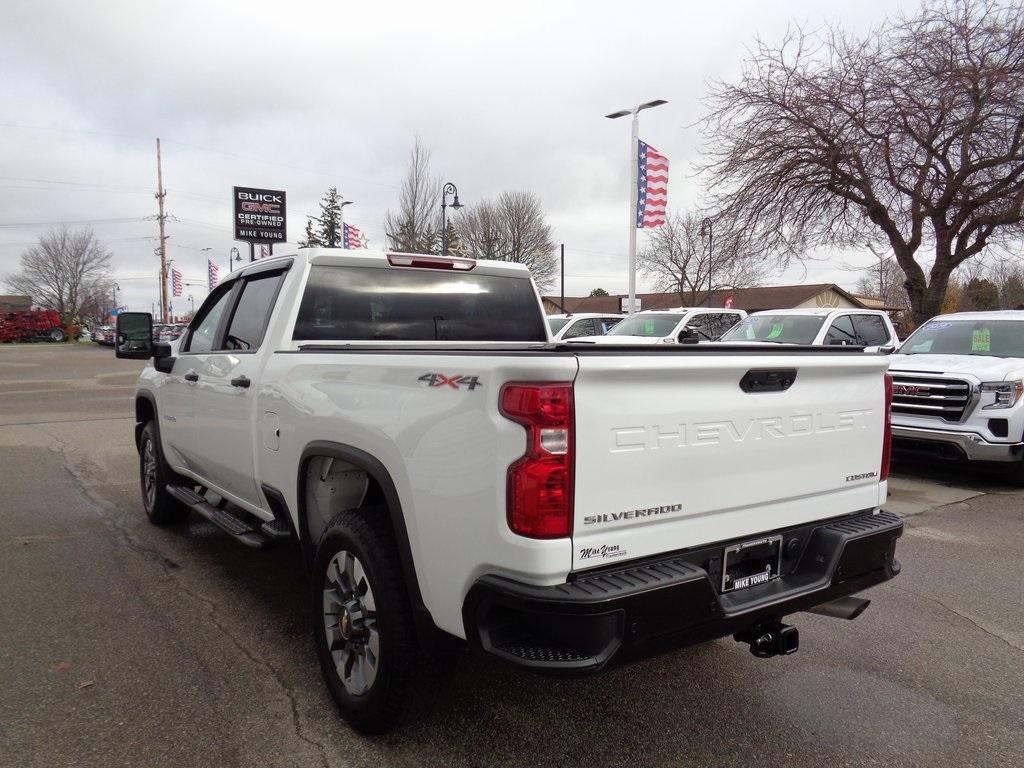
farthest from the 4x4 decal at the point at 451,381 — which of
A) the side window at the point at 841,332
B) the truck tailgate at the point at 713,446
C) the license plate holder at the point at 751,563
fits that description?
the side window at the point at 841,332

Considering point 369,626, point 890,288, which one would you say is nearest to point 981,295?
point 890,288

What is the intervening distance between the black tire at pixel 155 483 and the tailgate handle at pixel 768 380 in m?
4.47

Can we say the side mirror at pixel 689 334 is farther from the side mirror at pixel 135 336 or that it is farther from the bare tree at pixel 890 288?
the bare tree at pixel 890 288

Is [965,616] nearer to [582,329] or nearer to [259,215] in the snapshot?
[582,329]

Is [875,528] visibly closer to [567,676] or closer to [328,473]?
[567,676]

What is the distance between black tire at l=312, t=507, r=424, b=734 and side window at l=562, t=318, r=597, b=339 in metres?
16.4

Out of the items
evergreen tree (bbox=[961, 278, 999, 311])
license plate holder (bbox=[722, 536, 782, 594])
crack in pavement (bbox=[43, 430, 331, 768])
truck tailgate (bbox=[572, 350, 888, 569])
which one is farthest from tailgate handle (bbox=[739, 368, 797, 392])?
evergreen tree (bbox=[961, 278, 999, 311])

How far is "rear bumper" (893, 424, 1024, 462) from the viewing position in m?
7.09

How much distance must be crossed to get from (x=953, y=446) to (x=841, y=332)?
12.5 feet

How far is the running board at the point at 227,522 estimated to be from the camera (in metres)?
3.76

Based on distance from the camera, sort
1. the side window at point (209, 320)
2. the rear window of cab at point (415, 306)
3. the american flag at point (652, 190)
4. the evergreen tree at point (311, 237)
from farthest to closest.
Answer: the evergreen tree at point (311, 237) → the american flag at point (652, 190) → the side window at point (209, 320) → the rear window of cab at point (415, 306)

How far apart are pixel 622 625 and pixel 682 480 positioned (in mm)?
526

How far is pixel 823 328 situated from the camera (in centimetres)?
1064

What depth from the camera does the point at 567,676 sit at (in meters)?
2.11
